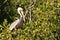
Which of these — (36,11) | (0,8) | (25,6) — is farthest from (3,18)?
(36,11)

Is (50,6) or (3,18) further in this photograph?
(3,18)

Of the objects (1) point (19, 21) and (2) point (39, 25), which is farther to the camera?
(1) point (19, 21)

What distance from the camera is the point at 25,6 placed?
4066 millimetres

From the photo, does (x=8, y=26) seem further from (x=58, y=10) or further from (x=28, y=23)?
(x=58, y=10)

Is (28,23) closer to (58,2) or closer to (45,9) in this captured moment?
(45,9)

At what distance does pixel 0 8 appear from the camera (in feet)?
14.0

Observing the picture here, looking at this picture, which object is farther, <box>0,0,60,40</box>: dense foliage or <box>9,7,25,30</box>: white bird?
<box>9,7,25,30</box>: white bird

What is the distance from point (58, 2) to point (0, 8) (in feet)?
3.69

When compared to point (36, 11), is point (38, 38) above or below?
below

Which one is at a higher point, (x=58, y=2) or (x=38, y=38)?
(x=58, y=2)

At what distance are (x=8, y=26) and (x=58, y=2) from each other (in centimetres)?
88

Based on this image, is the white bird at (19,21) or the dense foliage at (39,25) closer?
the dense foliage at (39,25)

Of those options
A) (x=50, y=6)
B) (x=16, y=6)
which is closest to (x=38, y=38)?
(x=50, y=6)

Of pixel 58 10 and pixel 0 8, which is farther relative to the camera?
pixel 0 8
